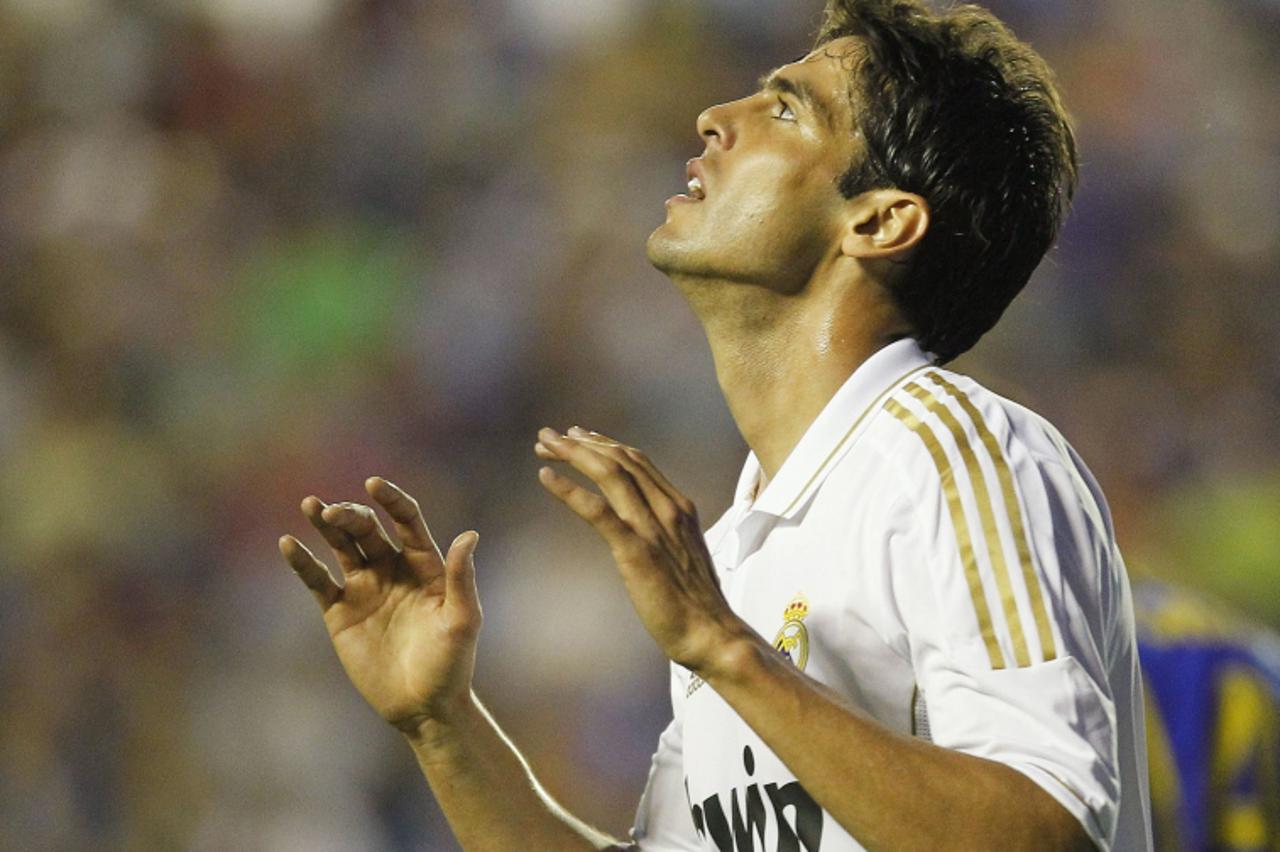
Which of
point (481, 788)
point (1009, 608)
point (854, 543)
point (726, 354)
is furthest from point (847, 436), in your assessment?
point (481, 788)

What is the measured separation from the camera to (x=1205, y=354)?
555 centimetres

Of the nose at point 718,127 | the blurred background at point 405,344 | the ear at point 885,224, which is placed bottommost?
the blurred background at point 405,344

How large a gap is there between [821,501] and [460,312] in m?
3.84

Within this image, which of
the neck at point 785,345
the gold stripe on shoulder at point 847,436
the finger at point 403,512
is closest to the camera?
the gold stripe on shoulder at point 847,436

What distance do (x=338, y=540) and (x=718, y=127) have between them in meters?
0.86

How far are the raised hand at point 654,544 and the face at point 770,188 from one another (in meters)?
0.72

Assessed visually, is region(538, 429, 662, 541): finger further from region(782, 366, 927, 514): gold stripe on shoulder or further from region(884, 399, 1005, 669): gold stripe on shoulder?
region(782, 366, 927, 514): gold stripe on shoulder

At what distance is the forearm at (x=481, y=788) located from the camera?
8.61ft

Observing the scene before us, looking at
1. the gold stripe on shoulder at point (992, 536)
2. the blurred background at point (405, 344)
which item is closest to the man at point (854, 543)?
the gold stripe on shoulder at point (992, 536)

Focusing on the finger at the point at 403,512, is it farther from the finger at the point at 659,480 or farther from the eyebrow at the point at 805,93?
the eyebrow at the point at 805,93

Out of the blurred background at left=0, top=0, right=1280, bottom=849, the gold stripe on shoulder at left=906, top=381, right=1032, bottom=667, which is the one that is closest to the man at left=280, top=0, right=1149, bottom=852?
the gold stripe on shoulder at left=906, top=381, right=1032, bottom=667

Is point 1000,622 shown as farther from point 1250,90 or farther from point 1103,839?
point 1250,90

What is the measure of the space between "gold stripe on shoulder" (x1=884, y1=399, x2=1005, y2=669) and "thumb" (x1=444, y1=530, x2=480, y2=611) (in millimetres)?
713

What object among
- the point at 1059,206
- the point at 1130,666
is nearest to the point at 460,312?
the point at 1059,206
